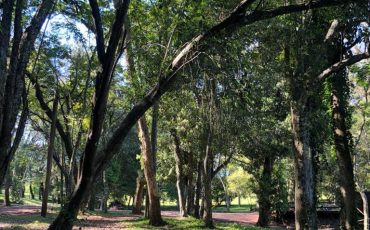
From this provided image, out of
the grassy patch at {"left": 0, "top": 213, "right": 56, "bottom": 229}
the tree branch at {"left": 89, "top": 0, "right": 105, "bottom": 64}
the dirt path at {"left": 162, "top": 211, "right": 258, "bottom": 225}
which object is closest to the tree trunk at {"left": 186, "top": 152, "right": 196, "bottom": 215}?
the dirt path at {"left": 162, "top": 211, "right": 258, "bottom": 225}

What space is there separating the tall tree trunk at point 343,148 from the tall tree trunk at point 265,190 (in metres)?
14.2

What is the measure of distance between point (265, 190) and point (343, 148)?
1552 cm

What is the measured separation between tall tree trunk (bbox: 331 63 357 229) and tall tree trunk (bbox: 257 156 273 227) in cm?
1415

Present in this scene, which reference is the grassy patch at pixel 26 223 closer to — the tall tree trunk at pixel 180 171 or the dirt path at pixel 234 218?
the tall tree trunk at pixel 180 171

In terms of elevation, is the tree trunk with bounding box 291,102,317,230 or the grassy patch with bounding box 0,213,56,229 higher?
the tree trunk with bounding box 291,102,317,230

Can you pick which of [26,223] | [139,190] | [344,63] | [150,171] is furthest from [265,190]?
[344,63]

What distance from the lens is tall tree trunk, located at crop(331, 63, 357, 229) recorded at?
1438cm

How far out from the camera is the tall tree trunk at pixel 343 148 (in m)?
14.4

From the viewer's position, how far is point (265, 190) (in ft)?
97.3

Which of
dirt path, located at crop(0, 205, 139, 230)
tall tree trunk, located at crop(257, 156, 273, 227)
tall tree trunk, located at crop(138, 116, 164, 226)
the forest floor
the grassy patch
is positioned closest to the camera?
the grassy patch

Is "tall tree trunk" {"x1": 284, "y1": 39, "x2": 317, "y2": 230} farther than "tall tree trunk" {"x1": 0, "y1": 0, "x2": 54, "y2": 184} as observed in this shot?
Yes

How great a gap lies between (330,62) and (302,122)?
347 centimetres

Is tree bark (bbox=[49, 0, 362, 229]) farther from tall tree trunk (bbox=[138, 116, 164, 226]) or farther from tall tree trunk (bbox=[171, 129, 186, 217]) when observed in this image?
tall tree trunk (bbox=[171, 129, 186, 217])

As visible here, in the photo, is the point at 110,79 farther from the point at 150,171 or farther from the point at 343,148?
the point at 150,171
